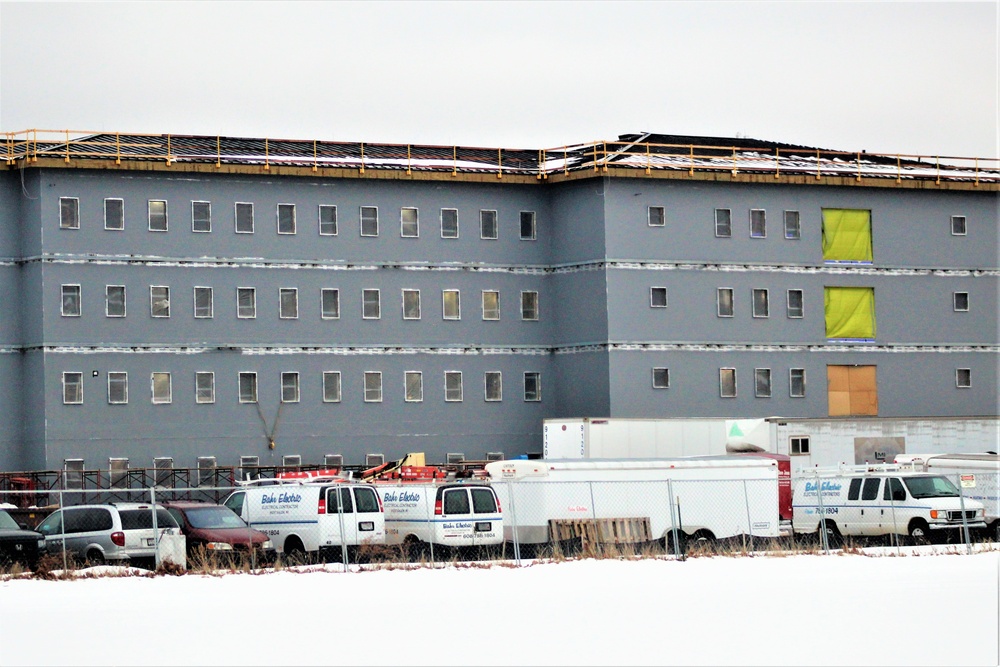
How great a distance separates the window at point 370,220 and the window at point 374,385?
5.80m

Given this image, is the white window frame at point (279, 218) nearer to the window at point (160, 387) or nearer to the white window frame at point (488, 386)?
the window at point (160, 387)

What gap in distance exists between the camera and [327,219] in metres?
60.4

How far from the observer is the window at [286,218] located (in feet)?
196

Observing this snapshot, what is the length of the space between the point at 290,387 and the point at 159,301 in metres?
6.18

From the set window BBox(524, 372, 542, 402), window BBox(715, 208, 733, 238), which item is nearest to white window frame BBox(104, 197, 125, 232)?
window BBox(524, 372, 542, 402)

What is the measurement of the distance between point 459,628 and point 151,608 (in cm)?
585

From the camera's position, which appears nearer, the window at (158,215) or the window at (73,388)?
the window at (73,388)

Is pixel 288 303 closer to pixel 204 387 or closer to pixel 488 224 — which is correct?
pixel 204 387

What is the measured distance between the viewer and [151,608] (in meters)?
24.4

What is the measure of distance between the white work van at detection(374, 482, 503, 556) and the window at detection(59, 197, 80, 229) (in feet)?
87.5

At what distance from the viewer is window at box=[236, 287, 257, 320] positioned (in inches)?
2325

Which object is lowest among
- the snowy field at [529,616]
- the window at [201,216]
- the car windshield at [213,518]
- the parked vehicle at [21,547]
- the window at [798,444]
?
the snowy field at [529,616]

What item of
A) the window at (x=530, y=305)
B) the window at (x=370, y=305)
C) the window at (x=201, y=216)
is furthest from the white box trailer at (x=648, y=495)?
the window at (x=201, y=216)

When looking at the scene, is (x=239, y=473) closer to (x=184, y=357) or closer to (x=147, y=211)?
(x=184, y=357)
